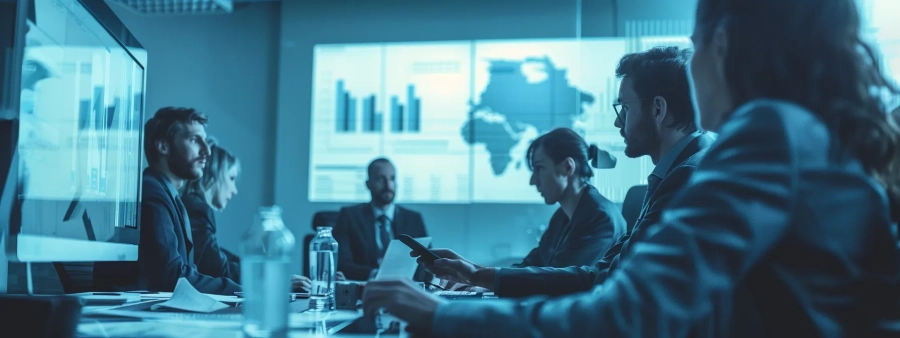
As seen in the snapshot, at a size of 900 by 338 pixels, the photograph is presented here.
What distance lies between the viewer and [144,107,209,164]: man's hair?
2906 mm

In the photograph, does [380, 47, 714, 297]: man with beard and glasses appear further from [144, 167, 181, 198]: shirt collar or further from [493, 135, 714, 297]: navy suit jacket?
[144, 167, 181, 198]: shirt collar

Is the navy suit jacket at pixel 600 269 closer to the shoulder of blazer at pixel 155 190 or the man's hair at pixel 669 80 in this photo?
the man's hair at pixel 669 80

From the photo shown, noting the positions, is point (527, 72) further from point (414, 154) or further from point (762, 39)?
point (762, 39)

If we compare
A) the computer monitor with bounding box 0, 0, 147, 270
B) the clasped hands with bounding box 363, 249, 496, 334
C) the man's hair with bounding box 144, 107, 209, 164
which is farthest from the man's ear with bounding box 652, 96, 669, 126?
the man's hair with bounding box 144, 107, 209, 164

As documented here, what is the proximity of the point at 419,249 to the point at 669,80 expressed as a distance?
30.4 inches

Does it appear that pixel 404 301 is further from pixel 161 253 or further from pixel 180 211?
pixel 180 211

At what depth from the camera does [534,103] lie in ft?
16.6

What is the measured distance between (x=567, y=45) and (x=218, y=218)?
2.73 metres

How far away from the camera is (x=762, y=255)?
76 centimetres

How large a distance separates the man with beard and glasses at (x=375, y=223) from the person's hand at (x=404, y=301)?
3.43m

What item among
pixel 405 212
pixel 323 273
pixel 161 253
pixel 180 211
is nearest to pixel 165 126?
pixel 180 211

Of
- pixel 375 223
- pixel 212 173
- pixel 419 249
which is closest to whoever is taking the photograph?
pixel 419 249

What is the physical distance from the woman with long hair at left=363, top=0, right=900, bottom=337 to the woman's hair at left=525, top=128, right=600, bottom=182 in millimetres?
2332

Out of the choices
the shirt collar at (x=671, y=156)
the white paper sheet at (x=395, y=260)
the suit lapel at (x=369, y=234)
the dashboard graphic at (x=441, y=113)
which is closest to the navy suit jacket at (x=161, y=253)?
the white paper sheet at (x=395, y=260)
